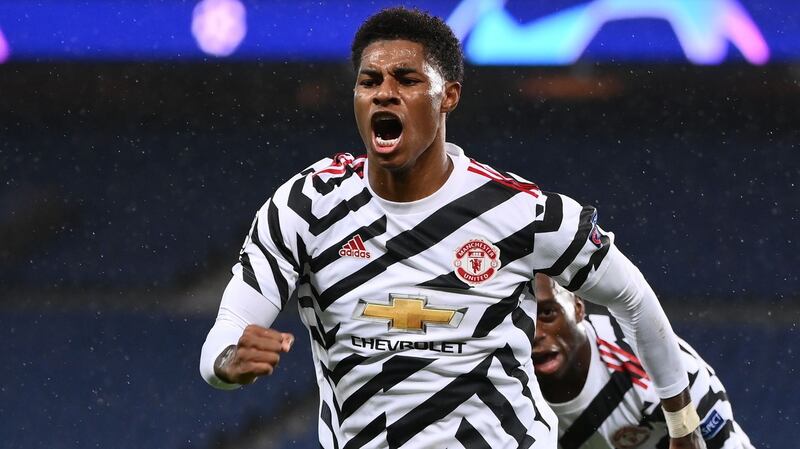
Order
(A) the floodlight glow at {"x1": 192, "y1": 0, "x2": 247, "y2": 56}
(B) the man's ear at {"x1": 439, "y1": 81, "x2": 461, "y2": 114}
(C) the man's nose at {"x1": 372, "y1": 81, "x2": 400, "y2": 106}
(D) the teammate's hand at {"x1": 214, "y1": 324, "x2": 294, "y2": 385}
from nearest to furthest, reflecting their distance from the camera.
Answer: (D) the teammate's hand at {"x1": 214, "y1": 324, "x2": 294, "y2": 385}, (C) the man's nose at {"x1": 372, "y1": 81, "x2": 400, "y2": 106}, (B) the man's ear at {"x1": 439, "y1": 81, "x2": 461, "y2": 114}, (A) the floodlight glow at {"x1": 192, "y1": 0, "x2": 247, "y2": 56}

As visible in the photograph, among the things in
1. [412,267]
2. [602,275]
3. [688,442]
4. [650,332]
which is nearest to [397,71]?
[412,267]

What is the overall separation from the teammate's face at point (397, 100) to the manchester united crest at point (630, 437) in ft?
4.87

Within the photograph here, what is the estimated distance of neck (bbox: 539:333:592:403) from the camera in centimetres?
358

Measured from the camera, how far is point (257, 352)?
2076 millimetres

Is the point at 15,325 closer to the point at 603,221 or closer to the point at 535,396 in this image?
the point at 603,221

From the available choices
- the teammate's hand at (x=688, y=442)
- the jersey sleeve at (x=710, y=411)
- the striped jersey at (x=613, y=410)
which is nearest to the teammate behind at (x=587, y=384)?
the striped jersey at (x=613, y=410)

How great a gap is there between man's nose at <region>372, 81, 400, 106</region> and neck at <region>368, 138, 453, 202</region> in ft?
0.40

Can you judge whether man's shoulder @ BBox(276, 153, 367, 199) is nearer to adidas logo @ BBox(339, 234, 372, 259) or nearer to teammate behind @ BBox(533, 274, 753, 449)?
adidas logo @ BBox(339, 234, 372, 259)

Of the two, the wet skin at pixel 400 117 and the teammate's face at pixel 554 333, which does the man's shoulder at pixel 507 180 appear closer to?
the wet skin at pixel 400 117

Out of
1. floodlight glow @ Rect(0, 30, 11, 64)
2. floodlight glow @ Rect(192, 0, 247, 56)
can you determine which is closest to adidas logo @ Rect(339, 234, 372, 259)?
floodlight glow @ Rect(192, 0, 247, 56)

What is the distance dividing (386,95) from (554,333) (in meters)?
1.35

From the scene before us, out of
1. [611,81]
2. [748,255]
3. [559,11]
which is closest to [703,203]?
[748,255]

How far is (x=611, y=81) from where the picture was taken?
6.74 meters

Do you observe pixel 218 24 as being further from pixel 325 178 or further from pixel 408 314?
pixel 408 314
